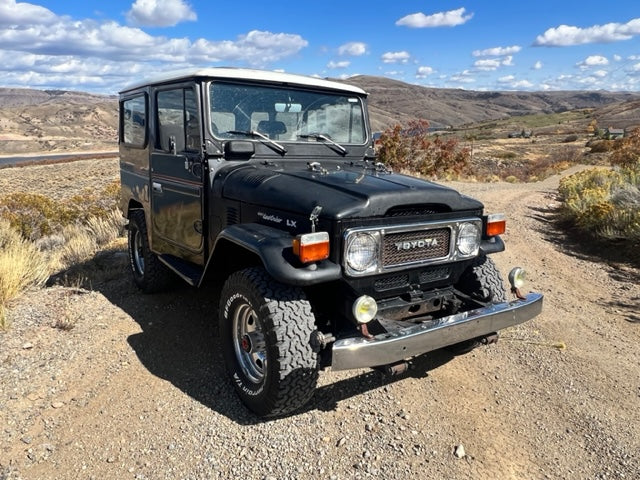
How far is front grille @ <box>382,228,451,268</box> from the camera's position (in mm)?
3352

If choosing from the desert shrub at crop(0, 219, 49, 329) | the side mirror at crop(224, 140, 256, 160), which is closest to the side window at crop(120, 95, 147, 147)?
the side mirror at crop(224, 140, 256, 160)

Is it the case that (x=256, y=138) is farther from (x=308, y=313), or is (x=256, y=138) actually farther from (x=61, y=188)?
(x=61, y=188)

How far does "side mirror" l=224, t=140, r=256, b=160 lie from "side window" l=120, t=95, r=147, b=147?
159 cm

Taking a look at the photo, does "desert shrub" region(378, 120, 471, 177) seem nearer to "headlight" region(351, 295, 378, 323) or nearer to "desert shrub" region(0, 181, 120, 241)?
"desert shrub" region(0, 181, 120, 241)

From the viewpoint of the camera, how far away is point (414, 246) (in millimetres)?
3455

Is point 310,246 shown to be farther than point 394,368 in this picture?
No

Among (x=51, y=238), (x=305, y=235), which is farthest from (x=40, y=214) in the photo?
(x=305, y=235)

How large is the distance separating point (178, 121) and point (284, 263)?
2.16m

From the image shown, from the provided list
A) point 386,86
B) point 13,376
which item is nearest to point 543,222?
point 13,376

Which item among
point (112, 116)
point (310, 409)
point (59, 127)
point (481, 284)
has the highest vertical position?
point (112, 116)

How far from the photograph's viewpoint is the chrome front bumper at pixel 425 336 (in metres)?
2.96

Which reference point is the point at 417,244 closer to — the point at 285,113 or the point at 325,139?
the point at 325,139

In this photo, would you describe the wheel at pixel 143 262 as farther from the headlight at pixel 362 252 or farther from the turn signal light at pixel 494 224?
the turn signal light at pixel 494 224

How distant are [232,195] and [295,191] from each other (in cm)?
67
